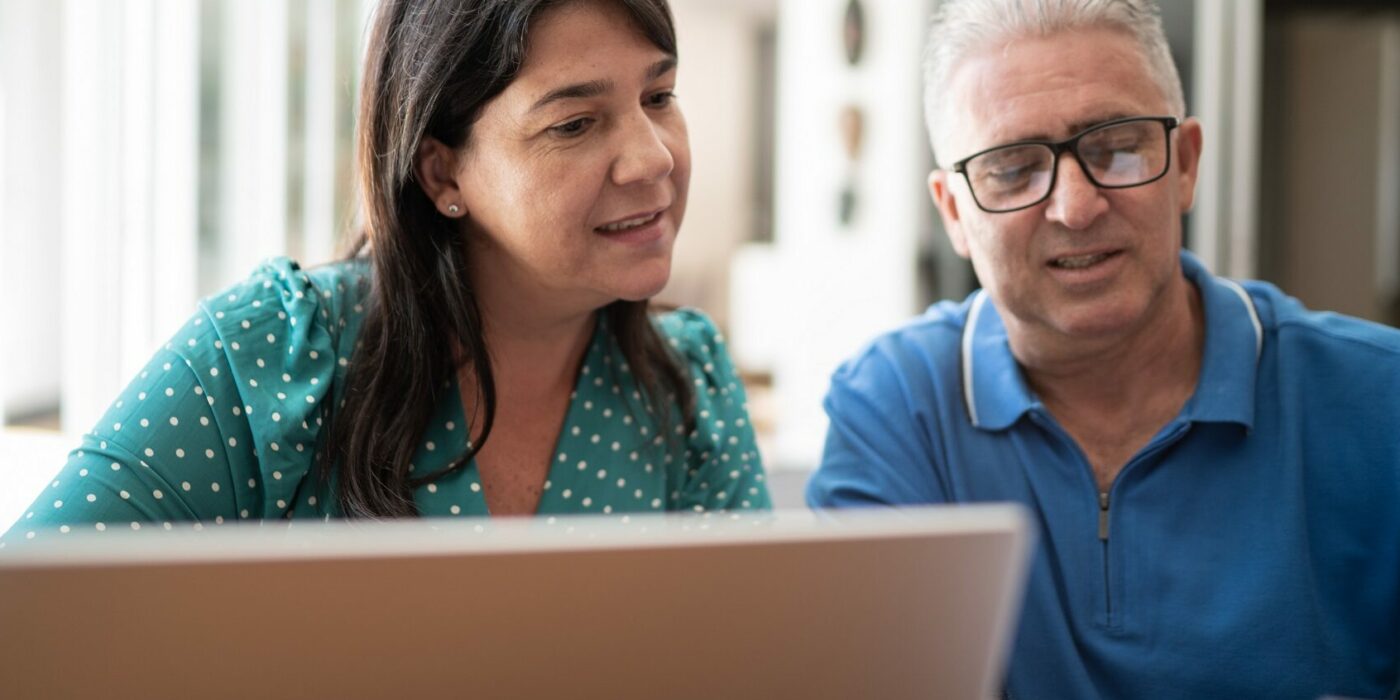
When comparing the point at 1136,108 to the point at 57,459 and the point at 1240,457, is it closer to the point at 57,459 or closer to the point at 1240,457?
the point at 1240,457

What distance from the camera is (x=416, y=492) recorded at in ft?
4.45

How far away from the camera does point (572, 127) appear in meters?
1.36

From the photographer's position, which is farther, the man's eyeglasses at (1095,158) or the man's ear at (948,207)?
the man's ear at (948,207)

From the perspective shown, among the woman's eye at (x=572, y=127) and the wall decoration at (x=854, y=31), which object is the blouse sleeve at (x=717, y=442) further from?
A: the wall decoration at (x=854, y=31)

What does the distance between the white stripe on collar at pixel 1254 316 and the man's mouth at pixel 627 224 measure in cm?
69

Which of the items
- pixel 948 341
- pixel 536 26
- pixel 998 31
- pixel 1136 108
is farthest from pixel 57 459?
pixel 1136 108

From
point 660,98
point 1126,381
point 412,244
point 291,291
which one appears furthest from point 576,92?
point 1126,381

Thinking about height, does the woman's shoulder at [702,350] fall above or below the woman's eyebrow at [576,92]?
below

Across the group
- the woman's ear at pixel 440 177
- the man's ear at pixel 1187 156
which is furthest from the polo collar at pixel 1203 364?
the woman's ear at pixel 440 177

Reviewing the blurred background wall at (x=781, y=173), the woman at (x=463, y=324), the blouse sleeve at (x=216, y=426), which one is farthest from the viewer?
the blurred background wall at (x=781, y=173)

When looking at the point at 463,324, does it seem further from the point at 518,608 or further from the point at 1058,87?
the point at 518,608

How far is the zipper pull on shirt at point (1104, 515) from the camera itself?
1350 millimetres

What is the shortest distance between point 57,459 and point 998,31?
144cm

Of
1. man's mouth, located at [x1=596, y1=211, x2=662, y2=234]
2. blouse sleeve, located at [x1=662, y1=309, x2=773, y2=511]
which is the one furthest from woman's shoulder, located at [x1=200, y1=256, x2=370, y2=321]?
blouse sleeve, located at [x1=662, y1=309, x2=773, y2=511]
